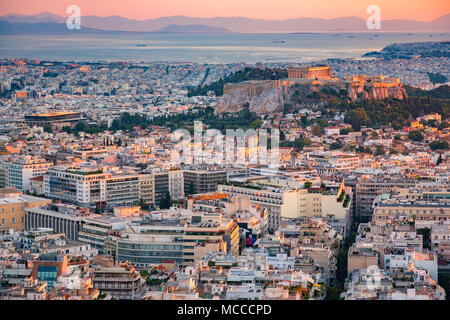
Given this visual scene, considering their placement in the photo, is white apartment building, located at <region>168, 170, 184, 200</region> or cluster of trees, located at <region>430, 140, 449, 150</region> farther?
cluster of trees, located at <region>430, 140, 449, 150</region>

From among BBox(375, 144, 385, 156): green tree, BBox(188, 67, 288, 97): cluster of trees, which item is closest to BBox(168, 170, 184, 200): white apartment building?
BBox(375, 144, 385, 156): green tree

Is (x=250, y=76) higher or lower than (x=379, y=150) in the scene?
higher

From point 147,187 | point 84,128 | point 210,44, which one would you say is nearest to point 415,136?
point 210,44

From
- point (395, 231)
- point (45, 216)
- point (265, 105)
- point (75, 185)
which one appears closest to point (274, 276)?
point (395, 231)

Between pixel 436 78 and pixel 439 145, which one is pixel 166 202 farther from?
pixel 436 78

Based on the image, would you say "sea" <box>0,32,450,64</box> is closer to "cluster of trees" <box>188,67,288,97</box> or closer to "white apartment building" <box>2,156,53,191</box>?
"cluster of trees" <box>188,67,288,97</box>

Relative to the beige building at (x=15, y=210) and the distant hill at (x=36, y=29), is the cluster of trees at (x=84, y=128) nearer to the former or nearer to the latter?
the beige building at (x=15, y=210)
